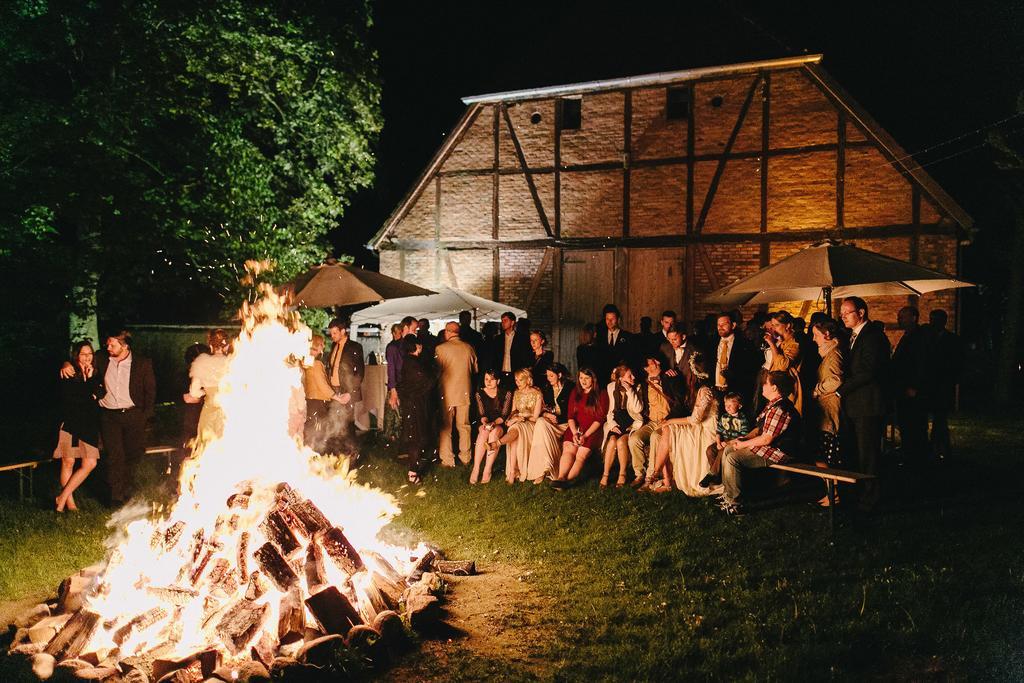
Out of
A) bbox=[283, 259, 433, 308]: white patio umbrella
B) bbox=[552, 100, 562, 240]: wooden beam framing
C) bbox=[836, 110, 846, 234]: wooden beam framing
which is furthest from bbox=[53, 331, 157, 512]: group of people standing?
bbox=[836, 110, 846, 234]: wooden beam framing

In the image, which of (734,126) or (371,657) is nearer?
(371,657)

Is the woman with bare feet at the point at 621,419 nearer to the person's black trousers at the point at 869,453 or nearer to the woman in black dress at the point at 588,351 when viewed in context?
the woman in black dress at the point at 588,351

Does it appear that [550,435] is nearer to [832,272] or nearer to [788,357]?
[788,357]

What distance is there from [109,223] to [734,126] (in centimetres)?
1316

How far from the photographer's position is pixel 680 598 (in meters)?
5.69

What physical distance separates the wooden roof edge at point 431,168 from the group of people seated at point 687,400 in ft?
25.9

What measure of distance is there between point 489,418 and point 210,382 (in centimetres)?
366

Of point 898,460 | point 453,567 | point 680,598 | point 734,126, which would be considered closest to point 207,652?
point 453,567

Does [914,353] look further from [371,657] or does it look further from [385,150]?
[385,150]

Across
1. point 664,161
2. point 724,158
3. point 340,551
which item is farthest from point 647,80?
point 340,551

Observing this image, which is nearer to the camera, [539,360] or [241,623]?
[241,623]

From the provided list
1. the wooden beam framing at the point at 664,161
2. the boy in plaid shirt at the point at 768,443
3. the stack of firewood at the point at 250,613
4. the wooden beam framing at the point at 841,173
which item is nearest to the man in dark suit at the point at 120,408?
the stack of firewood at the point at 250,613

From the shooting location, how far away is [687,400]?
964 centimetres

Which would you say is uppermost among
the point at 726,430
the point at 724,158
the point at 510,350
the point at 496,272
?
the point at 724,158
